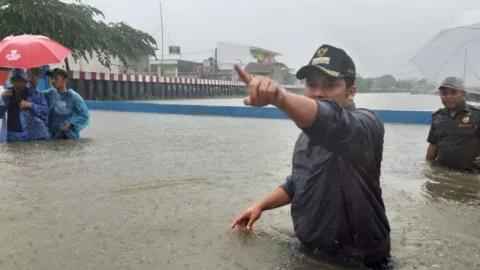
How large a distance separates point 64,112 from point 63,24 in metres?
14.5

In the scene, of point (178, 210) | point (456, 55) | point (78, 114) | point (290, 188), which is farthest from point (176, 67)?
point (290, 188)

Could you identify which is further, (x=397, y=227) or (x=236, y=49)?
(x=236, y=49)

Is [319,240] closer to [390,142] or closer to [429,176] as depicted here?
[429,176]

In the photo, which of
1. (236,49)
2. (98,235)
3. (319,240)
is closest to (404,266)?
(319,240)

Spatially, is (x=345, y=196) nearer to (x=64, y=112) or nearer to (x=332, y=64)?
(x=332, y=64)

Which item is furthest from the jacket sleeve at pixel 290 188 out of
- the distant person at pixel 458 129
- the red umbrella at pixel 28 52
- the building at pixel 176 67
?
the building at pixel 176 67

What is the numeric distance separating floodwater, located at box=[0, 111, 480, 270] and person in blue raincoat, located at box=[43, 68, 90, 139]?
0.87 meters

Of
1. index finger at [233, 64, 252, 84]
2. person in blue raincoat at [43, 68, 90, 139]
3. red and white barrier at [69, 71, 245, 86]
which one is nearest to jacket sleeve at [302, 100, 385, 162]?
index finger at [233, 64, 252, 84]

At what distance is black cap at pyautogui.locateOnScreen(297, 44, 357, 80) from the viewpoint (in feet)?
6.12

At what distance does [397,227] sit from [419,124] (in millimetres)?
8539

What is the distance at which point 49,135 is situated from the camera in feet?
23.4

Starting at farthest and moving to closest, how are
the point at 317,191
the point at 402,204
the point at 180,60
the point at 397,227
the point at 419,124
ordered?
the point at 180,60 < the point at 419,124 < the point at 402,204 < the point at 397,227 < the point at 317,191

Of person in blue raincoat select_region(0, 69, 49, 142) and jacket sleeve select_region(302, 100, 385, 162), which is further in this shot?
person in blue raincoat select_region(0, 69, 49, 142)

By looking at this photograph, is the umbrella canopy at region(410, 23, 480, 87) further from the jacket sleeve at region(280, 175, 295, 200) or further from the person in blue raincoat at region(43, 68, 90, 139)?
the person in blue raincoat at region(43, 68, 90, 139)
